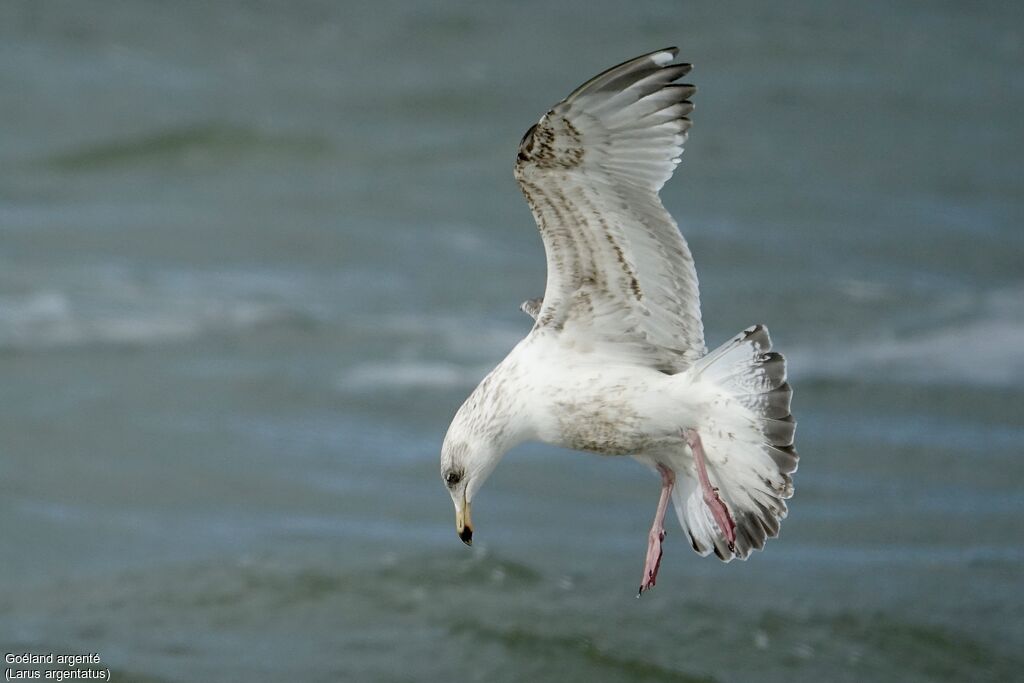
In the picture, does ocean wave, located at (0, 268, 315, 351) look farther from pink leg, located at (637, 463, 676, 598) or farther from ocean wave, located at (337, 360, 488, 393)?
pink leg, located at (637, 463, 676, 598)

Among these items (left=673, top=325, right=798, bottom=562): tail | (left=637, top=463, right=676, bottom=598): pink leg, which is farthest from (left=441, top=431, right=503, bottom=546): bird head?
(left=673, top=325, right=798, bottom=562): tail

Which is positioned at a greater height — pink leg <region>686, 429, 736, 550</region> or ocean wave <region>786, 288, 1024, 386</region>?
ocean wave <region>786, 288, 1024, 386</region>

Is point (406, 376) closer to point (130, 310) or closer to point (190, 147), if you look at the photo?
point (130, 310)

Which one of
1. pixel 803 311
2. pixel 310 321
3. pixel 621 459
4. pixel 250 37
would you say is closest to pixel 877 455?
pixel 621 459

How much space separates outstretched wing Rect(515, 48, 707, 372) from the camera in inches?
187

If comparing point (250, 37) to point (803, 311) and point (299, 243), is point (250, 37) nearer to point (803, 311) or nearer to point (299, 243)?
point (299, 243)

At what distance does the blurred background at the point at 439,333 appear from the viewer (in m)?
8.04

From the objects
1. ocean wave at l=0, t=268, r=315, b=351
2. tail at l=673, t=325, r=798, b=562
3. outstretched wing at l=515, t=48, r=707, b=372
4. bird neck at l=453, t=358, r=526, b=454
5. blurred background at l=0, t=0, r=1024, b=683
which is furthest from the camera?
ocean wave at l=0, t=268, r=315, b=351

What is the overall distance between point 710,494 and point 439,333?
8231 mm

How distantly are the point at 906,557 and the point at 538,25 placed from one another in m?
11.7

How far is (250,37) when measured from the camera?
61.8ft

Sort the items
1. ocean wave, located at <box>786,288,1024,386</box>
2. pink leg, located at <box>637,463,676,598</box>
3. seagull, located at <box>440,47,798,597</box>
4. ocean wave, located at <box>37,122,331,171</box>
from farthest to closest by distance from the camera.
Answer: ocean wave, located at <box>37,122,331,171</box> < ocean wave, located at <box>786,288,1024,386</box> < pink leg, located at <box>637,463,676,598</box> < seagull, located at <box>440,47,798,597</box>

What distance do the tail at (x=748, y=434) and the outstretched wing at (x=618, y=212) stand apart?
0.21m

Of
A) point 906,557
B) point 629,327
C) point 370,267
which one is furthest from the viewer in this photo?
point 370,267
